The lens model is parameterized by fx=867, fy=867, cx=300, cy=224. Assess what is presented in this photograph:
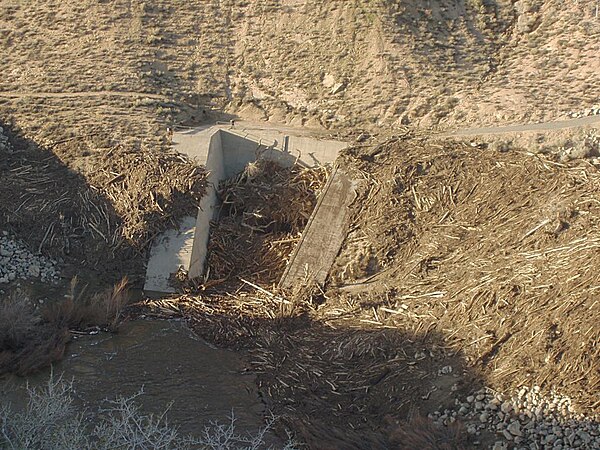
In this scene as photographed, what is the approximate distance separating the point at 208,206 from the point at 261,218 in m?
0.75

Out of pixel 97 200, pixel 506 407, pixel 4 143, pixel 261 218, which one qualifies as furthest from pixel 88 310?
pixel 506 407

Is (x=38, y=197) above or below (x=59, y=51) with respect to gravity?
below

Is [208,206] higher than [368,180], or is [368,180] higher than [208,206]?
[368,180]

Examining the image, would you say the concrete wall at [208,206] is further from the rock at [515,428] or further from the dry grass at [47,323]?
the rock at [515,428]

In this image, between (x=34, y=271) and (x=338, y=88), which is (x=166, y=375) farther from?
(x=338, y=88)

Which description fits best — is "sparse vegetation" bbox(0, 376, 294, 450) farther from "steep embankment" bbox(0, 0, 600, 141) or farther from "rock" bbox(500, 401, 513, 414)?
"steep embankment" bbox(0, 0, 600, 141)

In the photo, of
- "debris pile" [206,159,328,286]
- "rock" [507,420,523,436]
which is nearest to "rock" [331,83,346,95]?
"debris pile" [206,159,328,286]

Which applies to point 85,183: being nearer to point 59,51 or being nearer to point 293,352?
point 59,51

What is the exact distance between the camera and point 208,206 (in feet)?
39.0

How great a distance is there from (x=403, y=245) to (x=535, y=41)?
4.48 meters

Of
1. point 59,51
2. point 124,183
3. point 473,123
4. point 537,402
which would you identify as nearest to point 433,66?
point 473,123

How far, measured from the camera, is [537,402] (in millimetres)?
7645

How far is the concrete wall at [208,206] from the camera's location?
37.0ft

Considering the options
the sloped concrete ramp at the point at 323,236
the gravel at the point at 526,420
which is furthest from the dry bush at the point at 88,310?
the gravel at the point at 526,420
